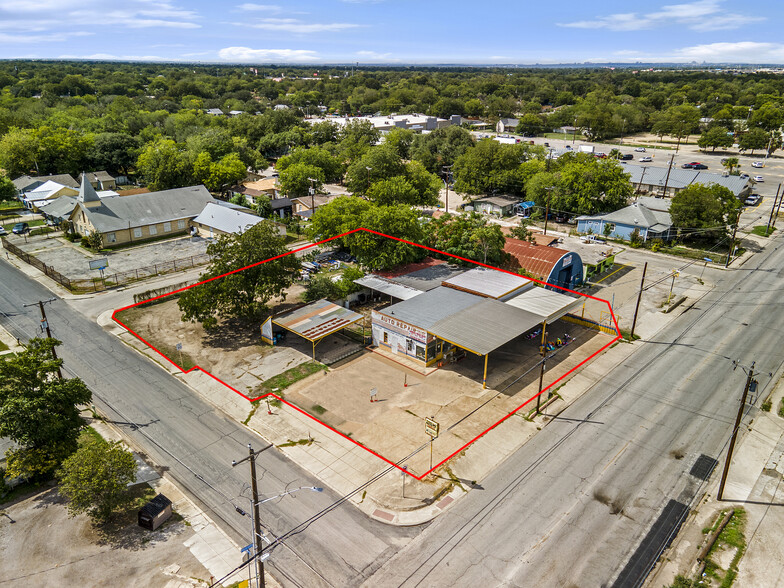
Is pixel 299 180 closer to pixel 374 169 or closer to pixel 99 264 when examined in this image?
pixel 374 169

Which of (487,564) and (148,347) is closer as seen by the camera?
(487,564)

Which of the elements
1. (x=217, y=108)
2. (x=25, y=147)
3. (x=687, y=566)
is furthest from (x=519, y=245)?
(x=217, y=108)

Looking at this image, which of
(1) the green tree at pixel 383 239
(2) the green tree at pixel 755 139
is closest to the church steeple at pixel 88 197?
(1) the green tree at pixel 383 239

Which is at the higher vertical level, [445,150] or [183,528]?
[445,150]

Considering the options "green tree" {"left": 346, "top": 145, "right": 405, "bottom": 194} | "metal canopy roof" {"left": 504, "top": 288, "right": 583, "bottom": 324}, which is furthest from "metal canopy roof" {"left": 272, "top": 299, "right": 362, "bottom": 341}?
"green tree" {"left": 346, "top": 145, "right": 405, "bottom": 194}

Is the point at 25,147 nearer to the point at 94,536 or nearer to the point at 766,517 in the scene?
the point at 94,536

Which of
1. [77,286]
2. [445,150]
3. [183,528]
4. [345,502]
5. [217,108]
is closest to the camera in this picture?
[183,528]

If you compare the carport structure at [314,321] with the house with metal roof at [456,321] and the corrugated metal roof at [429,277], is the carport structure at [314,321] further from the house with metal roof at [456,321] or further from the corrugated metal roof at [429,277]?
the corrugated metal roof at [429,277]
